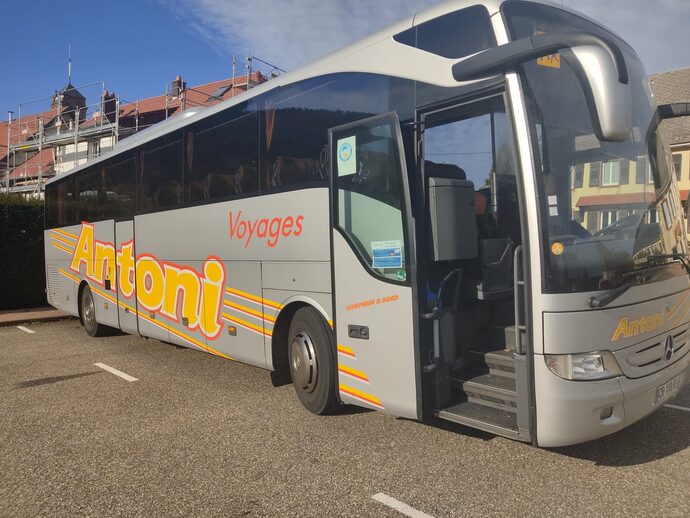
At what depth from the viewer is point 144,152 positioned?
→ 863cm

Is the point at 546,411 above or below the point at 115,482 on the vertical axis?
above

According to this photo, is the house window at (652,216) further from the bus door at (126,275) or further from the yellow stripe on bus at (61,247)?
the yellow stripe on bus at (61,247)

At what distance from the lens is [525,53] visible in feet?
11.5

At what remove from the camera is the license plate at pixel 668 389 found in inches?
157

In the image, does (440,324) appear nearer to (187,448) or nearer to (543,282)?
(543,282)

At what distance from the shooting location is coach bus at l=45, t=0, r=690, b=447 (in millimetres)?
3615

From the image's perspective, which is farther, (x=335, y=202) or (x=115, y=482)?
(x=335, y=202)

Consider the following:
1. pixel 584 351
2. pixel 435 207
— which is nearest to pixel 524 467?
pixel 584 351

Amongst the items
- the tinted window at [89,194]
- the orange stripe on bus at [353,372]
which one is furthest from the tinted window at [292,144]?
the tinted window at [89,194]

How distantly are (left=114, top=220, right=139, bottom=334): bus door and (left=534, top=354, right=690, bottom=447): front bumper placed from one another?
6993mm

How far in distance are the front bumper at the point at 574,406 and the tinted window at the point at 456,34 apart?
7.17ft

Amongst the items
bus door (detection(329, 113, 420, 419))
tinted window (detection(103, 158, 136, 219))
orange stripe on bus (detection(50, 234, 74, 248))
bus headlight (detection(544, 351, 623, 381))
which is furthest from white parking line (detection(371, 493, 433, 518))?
orange stripe on bus (detection(50, 234, 74, 248))

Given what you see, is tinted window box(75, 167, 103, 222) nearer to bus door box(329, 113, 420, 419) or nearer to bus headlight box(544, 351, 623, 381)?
bus door box(329, 113, 420, 419)

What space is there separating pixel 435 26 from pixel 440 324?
2.26 m
